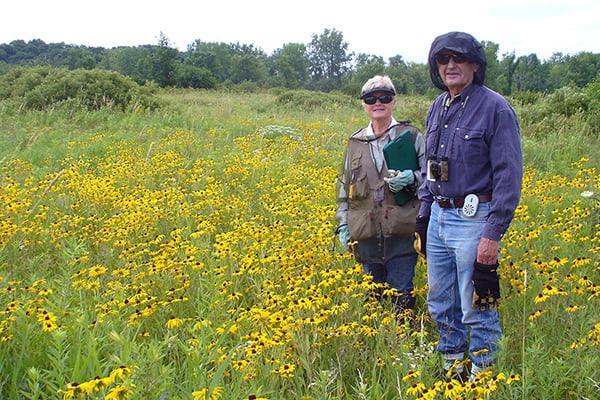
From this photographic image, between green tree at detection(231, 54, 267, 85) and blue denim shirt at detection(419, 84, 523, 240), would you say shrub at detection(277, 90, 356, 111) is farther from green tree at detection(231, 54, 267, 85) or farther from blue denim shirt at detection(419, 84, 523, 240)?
green tree at detection(231, 54, 267, 85)

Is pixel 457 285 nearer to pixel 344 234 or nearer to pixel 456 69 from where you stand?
pixel 344 234

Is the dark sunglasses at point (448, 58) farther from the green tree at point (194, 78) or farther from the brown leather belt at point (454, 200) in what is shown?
the green tree at point (194, 78)

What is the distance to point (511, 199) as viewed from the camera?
7.48 feet

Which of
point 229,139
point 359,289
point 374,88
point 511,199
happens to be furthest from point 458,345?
point 229,139

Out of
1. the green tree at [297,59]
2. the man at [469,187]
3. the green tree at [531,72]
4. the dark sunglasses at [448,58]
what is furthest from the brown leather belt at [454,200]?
the green tree at [297,59]

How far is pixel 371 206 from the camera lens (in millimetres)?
3262

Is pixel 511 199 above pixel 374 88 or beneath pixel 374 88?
beneath

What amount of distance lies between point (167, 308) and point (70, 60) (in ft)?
209

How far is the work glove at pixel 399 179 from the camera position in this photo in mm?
3082

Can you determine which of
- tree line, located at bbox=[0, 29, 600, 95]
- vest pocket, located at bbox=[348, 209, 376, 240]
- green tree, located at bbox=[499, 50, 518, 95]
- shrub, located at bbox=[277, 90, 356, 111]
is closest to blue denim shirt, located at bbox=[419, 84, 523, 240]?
vest pocket, located at bbox=[348, 209, 376, 240]

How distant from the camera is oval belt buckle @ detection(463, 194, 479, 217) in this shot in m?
2.43

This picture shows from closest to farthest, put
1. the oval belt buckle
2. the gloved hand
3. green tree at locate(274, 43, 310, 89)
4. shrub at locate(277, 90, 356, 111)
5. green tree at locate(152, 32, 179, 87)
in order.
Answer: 1. the oval belt buckle
2. the gloved hand
3. shrub at locate(277, 90, 356, 111)
4. green tree at locate(152, 32, 179, 87)
5. green tree at locate(274, 43, 310, 89)

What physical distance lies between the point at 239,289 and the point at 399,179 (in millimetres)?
1444

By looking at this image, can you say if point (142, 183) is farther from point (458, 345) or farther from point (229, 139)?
point (458, 345)
